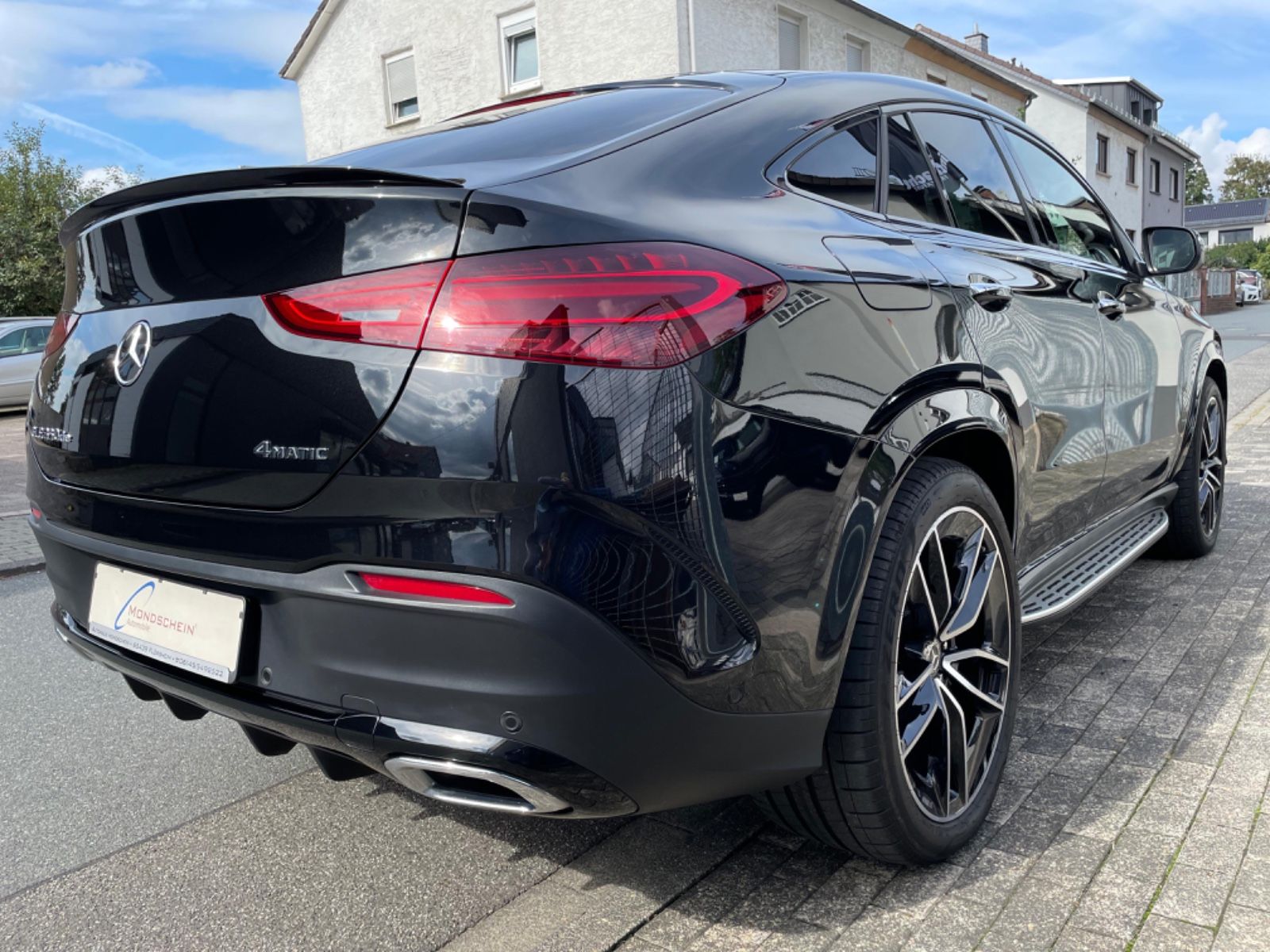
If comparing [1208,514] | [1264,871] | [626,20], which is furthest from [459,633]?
[626,20]

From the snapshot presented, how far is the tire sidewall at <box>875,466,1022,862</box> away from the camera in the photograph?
77.8 inches

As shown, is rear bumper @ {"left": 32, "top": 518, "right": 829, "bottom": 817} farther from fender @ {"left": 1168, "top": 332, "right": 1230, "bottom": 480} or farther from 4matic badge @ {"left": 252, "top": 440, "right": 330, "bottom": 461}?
fender @ {"left": 1168, "top": 332, "right": 1230, "bottom": 480}

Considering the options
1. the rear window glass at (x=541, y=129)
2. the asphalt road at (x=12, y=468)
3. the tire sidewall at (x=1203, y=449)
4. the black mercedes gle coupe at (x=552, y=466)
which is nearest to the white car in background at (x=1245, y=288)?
the asphalt road at (x=12, y=468)

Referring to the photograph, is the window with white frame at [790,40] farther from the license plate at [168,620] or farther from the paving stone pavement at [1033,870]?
the license plate at [168,620]

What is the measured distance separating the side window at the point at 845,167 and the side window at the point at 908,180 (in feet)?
0.21

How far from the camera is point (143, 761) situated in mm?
2918

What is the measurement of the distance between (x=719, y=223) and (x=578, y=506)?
22.5 inches

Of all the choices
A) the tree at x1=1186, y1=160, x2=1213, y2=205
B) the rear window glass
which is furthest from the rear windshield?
the tree at x1=1186, y1=160, x2=1213, y2=205

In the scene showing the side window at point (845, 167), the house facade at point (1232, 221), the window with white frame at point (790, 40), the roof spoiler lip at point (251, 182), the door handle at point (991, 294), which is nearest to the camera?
the roof spoiler lip at point (251, 182)

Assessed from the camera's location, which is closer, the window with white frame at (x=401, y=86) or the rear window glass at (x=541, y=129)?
the rear window glass at (x=541, y=129)

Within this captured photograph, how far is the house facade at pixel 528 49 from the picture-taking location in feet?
57.9

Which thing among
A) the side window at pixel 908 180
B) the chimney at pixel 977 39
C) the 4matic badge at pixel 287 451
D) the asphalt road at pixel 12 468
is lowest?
the asphalt road at pixel 12 468

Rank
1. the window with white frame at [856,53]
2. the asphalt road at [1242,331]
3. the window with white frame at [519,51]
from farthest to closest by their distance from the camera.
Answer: the window with white frame at [856,53]
the window with white frame at [519,51]
the asphalt road at [1242,331]

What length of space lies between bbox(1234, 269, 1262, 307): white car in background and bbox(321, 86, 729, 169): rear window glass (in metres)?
49.2
